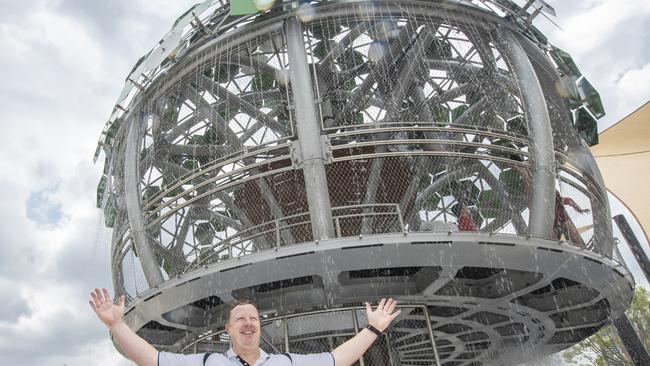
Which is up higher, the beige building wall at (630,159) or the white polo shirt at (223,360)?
the beige building wall at (630,159)

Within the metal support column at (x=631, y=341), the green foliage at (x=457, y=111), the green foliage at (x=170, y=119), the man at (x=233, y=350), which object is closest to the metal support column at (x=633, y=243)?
the metal support column at (x=631, y=341)

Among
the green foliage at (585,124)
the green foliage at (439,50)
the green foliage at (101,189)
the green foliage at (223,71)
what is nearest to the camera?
the green foliage at (223,71)

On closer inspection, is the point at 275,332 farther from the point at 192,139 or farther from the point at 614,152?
the point at 614,152

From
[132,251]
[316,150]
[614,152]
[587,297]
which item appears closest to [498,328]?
[587,297]

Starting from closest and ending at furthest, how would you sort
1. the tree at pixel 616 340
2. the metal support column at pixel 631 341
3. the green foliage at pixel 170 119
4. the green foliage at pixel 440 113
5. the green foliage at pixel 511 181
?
the green foliage at pixel 511 181, the green foliage at pixel 170 119, the metal support column at pixel 631 341, the green foliage at pixel 440 113, the tree at pixel 616 340

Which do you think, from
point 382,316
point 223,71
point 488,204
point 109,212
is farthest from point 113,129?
point 382,316

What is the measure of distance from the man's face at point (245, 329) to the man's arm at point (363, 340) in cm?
54

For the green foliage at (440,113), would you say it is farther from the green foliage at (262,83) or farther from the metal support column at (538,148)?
the green foliage at (262,83)

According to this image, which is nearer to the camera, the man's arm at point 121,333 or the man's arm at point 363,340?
the man's arm at point 121,333

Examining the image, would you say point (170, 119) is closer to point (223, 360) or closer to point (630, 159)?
point (223, 360)

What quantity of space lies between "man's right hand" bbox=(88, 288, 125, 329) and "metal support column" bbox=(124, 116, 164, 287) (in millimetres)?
12078

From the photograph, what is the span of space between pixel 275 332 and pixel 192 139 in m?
11.9

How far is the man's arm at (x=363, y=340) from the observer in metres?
3.09

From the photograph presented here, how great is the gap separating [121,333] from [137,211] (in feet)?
44.2
